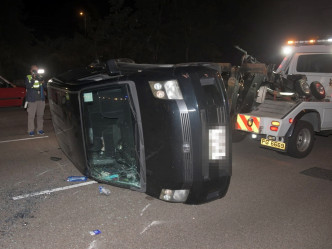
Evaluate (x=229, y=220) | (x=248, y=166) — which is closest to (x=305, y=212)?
(x=229, y=220)

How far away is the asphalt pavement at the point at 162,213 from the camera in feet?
11.4

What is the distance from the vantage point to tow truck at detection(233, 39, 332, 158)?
245 inches

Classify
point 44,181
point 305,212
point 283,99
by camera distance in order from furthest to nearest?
point 283,99, point 44,181, point 305,212

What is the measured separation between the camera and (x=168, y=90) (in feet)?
11.5

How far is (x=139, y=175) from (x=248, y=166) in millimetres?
2813

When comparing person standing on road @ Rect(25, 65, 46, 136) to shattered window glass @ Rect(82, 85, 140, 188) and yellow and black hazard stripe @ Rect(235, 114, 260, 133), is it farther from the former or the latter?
yellow and black hazard stripe @ Rect(235, 114, 260, 133)

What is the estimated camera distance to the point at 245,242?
137 inches

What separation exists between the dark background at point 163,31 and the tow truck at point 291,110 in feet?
54.3

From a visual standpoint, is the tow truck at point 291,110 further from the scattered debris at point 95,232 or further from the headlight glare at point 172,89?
the scattered debris at point 95,232

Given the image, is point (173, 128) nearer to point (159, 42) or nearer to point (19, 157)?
point (19, 157)

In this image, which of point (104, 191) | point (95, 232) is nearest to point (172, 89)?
point (95, 232)

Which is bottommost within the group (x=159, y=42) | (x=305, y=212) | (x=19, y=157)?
(x=305, y=212)

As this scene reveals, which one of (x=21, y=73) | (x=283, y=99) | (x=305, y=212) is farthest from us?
(x=21, y=73)

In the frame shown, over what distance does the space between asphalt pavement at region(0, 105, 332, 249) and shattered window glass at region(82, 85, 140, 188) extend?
1.21 feet
